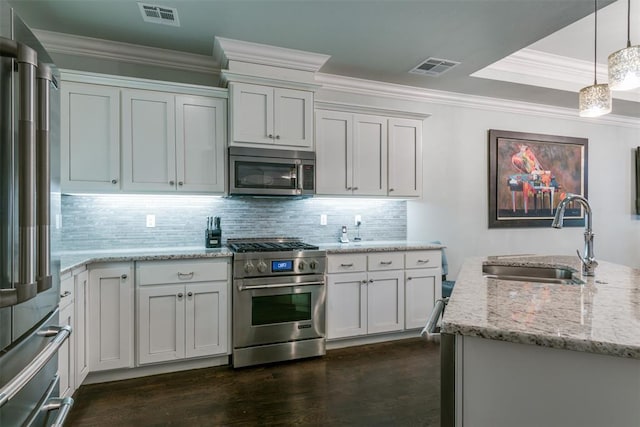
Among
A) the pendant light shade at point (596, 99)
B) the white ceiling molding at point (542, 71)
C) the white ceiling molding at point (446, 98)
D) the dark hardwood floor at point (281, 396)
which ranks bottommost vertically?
the dark hardwood floor at point (281, 396)

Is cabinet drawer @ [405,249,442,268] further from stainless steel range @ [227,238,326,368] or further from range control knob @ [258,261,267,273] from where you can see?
range control knob @ [258,261,267,273]

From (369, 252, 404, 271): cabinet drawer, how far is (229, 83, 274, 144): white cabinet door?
1428 mm

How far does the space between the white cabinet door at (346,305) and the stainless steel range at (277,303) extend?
11 cm

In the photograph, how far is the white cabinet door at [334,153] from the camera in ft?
11.2

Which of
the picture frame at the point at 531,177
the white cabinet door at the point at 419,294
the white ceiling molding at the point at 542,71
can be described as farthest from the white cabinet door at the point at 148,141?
the picture frame at the point at 531,177

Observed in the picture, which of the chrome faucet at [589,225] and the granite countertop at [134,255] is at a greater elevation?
the chrome faucet at [589,225]

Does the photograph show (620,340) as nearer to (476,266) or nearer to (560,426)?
(560,426)

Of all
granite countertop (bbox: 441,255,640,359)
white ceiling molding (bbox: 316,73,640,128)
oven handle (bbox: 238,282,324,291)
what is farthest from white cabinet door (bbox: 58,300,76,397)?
white ceiling molding (bbox: 316,73,640,128)

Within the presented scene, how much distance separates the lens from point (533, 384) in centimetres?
95

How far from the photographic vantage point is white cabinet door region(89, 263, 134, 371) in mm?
2527

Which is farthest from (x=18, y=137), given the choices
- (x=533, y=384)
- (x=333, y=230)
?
(x=333, y=230)

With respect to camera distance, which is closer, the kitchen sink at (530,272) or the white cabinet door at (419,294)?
the kitchen sink at (530,272)

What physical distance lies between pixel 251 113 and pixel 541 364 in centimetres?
275

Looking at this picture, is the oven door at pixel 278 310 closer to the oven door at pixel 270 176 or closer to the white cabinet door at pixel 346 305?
the white cabinet door at pixel 346 305
